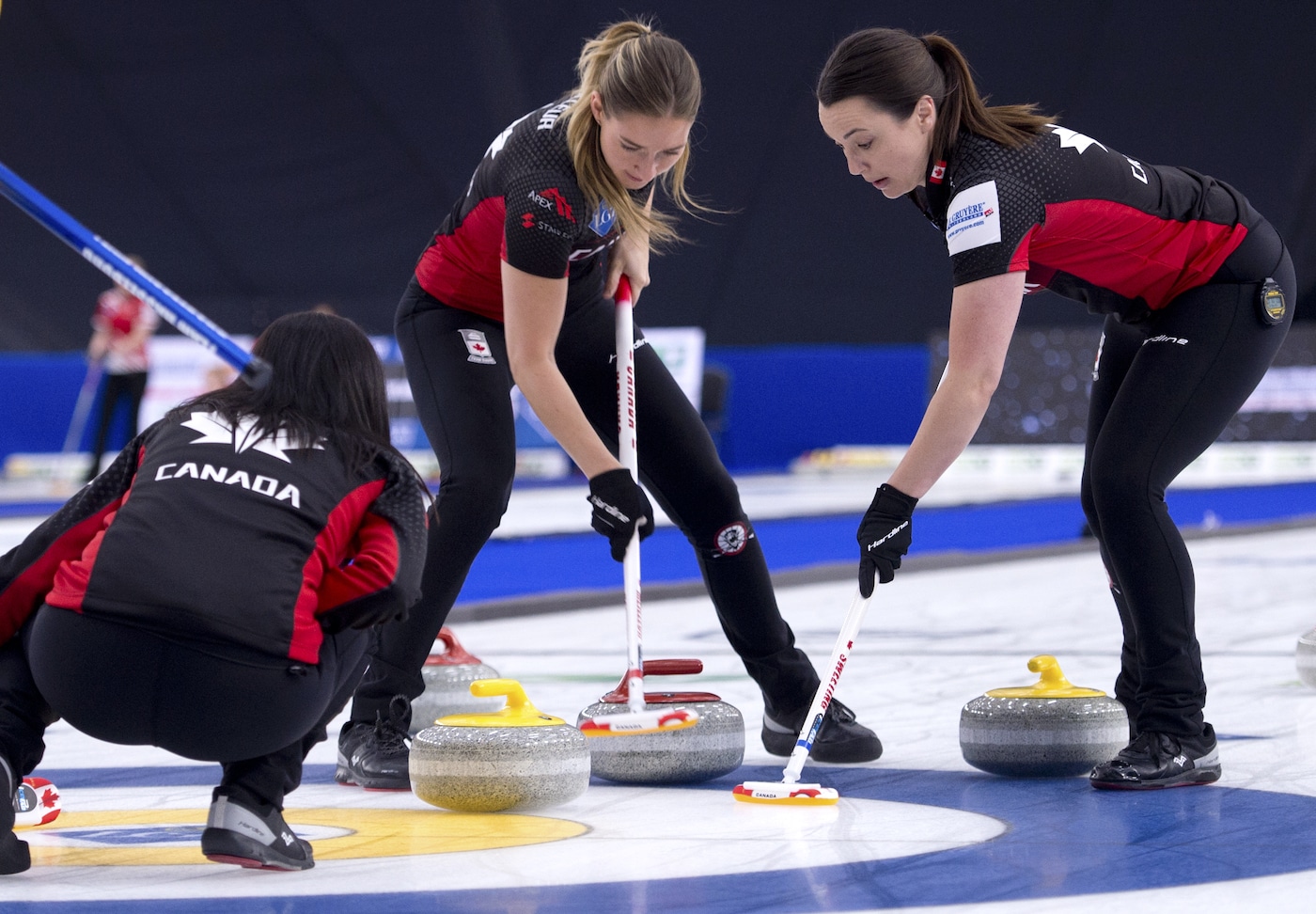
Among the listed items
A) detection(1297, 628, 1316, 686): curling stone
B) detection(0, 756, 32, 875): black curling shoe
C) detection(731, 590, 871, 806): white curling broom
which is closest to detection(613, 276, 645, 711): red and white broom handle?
detection(731, 590, 871, 806): white curling broom

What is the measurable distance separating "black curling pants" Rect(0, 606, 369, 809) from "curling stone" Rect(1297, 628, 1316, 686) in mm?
2201

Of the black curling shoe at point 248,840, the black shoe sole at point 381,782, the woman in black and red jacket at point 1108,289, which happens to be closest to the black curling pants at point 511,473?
the black shoe sole at point 381,782

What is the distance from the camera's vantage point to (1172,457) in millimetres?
2773

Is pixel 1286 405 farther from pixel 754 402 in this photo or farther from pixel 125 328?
pixel 125 328

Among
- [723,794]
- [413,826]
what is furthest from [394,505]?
[723,794]

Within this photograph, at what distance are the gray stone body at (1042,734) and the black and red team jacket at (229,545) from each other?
3.70ft

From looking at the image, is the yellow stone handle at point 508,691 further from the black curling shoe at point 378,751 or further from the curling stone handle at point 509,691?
the black curling shoe at point 378,751

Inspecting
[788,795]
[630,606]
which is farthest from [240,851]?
[630,606]

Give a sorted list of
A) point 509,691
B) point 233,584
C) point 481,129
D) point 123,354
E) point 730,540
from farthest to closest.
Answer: point 481,129 < point 123,354 < point 730,540 < point 509,691 < point 233,584

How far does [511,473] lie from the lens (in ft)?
9.93

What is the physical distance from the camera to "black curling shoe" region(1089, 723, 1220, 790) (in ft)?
8.69

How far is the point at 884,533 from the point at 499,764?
71 centimetres

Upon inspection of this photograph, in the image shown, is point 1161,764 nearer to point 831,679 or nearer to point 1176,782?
point 1176,782

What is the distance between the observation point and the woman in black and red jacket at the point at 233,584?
2.01 m
